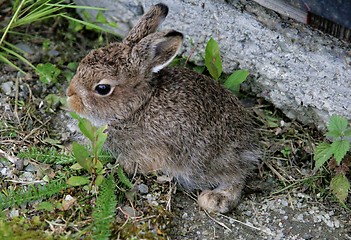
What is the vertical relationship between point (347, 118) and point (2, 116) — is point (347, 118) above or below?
above

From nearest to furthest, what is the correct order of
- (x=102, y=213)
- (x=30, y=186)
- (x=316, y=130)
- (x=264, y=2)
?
(x=102, y=213)
(x=30, y=186)
(x=264, y=2)
(x=316, y=130)

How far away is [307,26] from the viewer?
14.6ft

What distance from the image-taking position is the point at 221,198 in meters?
4.37

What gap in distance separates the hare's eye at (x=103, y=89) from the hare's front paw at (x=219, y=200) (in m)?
0.95

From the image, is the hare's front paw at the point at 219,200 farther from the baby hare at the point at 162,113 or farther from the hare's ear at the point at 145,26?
the hare's ear at the point at 145,26

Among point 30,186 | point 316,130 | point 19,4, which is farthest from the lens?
point 19,4

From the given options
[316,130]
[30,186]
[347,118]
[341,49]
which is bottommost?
[30,186]

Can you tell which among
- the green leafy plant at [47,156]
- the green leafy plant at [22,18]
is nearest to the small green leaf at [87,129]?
the green leafy plant at [47,156]

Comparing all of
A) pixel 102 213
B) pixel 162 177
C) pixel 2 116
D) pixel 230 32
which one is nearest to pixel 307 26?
pixel 230 32

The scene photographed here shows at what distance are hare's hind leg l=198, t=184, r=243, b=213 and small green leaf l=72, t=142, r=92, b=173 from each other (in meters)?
0.82

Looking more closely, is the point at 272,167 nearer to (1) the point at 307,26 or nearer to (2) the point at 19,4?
(1) the point at 307,26

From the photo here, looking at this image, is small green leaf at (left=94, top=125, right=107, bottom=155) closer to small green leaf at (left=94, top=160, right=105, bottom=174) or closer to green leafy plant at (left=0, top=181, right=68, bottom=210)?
small green leaf at (left=94, top=160, right=105, bottom=174)

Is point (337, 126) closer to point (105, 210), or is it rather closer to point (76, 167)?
point (105, 210)

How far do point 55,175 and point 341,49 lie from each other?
2074mm
